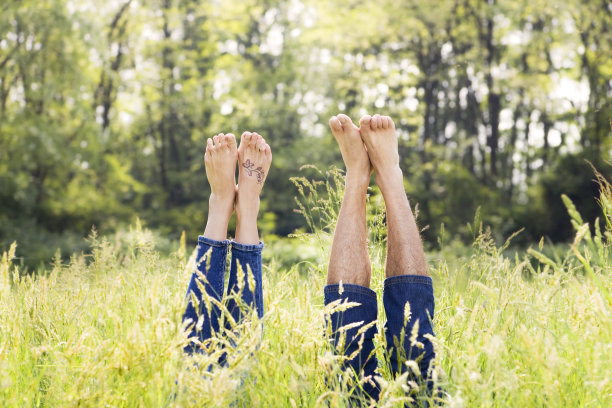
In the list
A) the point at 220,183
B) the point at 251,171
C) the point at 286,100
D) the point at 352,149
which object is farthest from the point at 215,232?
the point at 286,100

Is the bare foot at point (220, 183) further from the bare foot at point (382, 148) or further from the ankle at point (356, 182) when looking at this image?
the bare foot at point (382, 148)

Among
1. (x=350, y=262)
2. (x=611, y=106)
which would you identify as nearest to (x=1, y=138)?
(x=350, y=262)

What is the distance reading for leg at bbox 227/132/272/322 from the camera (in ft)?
6.27

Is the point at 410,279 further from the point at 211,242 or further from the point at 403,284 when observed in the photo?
the point at 211,242

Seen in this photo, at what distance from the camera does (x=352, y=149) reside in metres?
2.53

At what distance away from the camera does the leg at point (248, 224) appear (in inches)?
75.3

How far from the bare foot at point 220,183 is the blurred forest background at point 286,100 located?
25.9 ft

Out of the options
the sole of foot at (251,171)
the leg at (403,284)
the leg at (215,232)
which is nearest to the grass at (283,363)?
the leg at (403,284)

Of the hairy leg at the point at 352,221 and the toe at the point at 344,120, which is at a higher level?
the toe at the point at 344,120

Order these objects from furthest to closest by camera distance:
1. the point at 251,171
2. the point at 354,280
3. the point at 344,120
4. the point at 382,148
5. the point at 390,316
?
the point at 251,171
the point at 344,120
the point at 382,148
the point at 354,280
the point at 390,316

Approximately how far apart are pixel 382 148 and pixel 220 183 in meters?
0.85

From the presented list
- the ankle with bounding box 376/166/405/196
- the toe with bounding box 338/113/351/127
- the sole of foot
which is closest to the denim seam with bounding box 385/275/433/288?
the ankle with bounding box 376/166/405/196

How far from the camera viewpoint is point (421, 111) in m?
16.4

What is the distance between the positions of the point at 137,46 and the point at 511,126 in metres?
13.5
